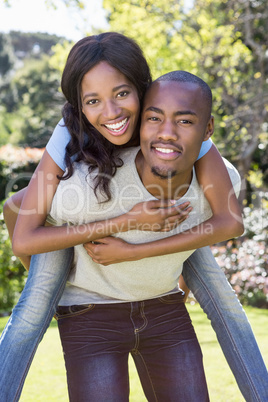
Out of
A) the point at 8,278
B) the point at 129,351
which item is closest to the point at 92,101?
the point at 129,351

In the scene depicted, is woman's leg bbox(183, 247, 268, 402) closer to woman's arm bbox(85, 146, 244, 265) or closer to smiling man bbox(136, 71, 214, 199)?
woman's arm bbox(85, 146, 244, 265)

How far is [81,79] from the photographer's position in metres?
2.50

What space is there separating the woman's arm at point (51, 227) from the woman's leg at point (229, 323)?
0.61 m

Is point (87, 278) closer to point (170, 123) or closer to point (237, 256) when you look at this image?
point (170, 123)

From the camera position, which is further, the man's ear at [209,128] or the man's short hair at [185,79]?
the man's ear at [209,128]

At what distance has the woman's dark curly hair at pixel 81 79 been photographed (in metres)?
2.45

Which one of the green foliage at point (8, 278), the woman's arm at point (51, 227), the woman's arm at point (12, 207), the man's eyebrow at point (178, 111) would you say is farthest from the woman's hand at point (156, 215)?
the green foliage at point (8, 278)

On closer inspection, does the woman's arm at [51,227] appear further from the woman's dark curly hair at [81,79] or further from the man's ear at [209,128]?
the man's ear at [209,128]

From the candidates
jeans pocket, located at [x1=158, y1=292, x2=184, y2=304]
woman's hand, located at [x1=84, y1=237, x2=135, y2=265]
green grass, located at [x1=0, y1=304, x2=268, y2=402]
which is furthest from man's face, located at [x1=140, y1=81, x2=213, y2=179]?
green grass, located at [x1=0, y1=304, x2=268, y2=402]

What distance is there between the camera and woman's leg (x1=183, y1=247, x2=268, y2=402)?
2.69 meters

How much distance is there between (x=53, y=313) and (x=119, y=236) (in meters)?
0.52

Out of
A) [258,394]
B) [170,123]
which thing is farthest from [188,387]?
[170,123]

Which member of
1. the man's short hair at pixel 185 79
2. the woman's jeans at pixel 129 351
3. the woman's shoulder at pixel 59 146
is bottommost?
the woman's jeans at pixel 129 351

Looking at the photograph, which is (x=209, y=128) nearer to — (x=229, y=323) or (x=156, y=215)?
(x=156, y=215)
